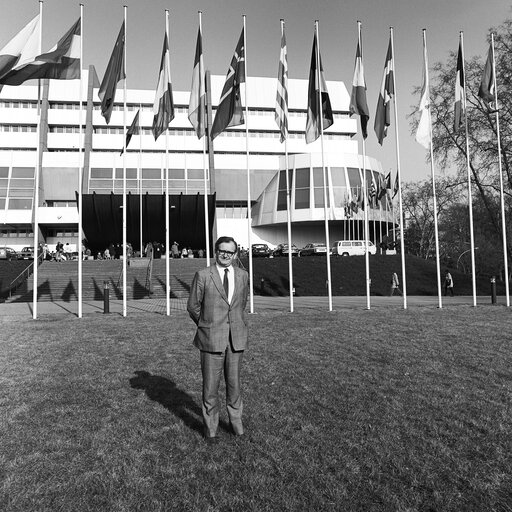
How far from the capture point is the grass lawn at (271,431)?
11.1 ft

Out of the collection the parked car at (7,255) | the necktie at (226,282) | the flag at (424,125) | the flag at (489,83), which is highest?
the flag at (489,83)

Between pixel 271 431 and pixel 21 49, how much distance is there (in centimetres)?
1140

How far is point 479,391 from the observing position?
5.98m

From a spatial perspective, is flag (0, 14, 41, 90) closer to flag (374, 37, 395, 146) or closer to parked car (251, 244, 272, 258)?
flag (374, 37, 395, 146)

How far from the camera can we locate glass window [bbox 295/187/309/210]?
5088 centimetres

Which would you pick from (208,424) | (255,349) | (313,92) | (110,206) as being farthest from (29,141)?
(208,424)

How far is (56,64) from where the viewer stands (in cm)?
1191

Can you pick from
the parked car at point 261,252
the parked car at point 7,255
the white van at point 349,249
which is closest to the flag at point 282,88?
the white van at point 349,249

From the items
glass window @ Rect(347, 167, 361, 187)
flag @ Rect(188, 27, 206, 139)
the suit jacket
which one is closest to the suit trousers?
the suit jacket

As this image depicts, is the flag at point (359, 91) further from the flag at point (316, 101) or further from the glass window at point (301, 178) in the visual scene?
the glass window at point (301, 178)

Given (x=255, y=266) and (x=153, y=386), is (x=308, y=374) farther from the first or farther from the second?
(x=255, y=266)

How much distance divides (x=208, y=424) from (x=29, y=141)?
58.0m

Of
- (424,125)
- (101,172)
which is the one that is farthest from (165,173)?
(424,125)

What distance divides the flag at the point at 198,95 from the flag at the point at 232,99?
0.62 meters
